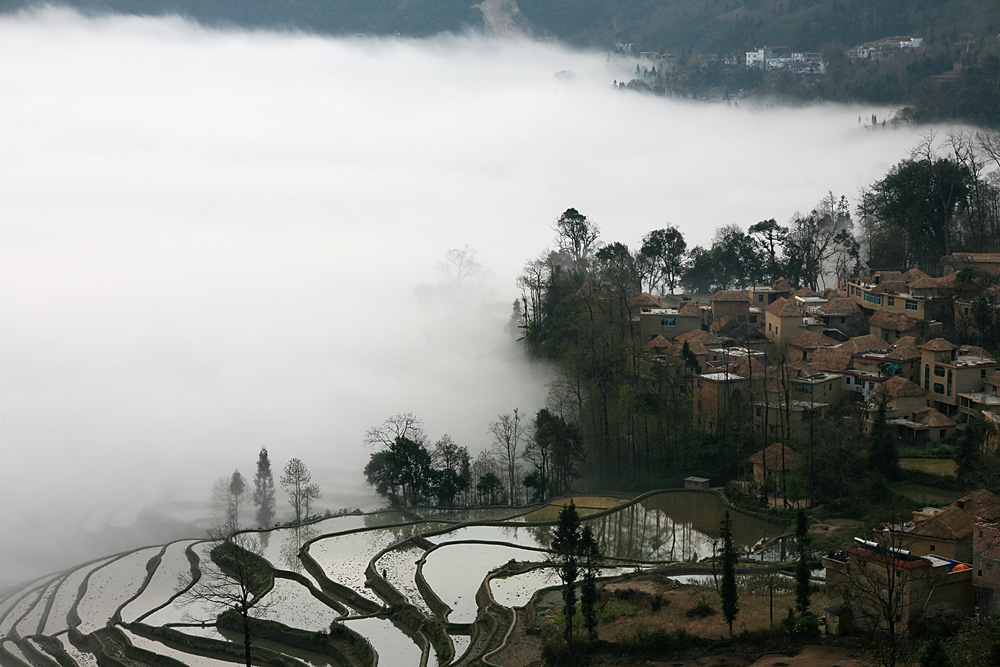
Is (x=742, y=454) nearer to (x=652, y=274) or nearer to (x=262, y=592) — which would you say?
(x=262, y=592)

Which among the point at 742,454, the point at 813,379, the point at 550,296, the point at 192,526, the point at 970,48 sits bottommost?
the point at 192,526

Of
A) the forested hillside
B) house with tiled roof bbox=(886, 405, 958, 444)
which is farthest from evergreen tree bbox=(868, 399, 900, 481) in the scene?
the forested hillside

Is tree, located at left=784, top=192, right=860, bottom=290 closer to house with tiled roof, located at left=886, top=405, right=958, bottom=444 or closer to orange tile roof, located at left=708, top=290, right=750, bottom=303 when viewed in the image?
orange tile roof, located at left=708, top=290, right=750, bottom=303

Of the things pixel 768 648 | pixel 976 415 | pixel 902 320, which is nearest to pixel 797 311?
pixel 902 320

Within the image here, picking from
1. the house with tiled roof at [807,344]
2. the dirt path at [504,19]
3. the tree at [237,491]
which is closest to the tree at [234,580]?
the tree at [237,491]

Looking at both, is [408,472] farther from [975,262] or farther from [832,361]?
[975,262]
